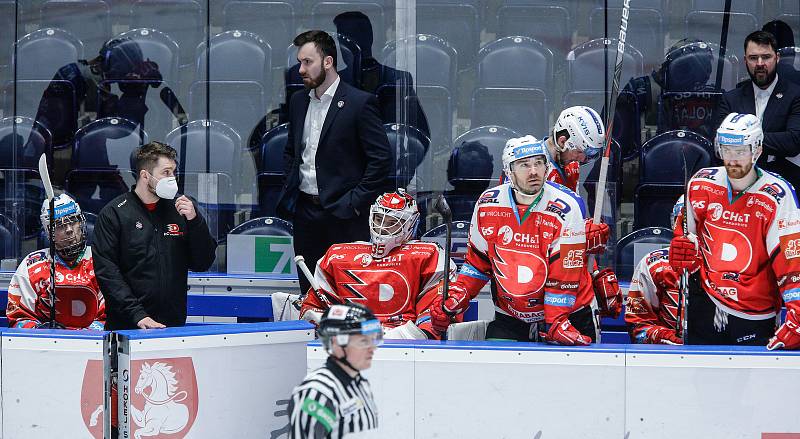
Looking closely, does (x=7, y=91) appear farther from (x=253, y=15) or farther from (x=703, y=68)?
(x=703, y=68)

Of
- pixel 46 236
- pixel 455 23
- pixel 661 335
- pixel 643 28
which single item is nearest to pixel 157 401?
pixel 661 335

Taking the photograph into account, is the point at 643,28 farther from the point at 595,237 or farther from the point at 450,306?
the point at 450,306

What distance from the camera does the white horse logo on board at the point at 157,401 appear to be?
4.02m

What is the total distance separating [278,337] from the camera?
4266 millimetres

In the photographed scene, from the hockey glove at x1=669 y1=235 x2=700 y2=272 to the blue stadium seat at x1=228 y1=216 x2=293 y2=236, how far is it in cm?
224

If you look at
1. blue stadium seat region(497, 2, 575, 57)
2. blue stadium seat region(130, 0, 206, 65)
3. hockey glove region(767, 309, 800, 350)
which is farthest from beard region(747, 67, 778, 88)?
blue stadium seat region(130, 0, 206, 65)

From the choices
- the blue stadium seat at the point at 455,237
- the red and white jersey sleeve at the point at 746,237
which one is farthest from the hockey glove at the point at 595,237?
the blue stadium seat at the point at 455,237

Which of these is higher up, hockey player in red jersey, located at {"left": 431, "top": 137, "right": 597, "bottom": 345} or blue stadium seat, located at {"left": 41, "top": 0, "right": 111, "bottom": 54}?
blue stadium seat, located at {"left": 41, "top": 0, "right": 111, "bottom": 54}

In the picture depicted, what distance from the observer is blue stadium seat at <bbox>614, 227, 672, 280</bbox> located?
221 inches

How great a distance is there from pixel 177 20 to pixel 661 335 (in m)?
3.34

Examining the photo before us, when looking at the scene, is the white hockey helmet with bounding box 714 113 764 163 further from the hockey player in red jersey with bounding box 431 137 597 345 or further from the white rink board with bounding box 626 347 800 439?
the white rink board with bounding box 626 347 800 439

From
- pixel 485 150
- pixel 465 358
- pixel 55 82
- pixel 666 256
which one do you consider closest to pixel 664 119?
pixel 485 150

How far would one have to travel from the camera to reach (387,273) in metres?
4.92

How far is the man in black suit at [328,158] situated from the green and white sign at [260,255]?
20.9 inches
